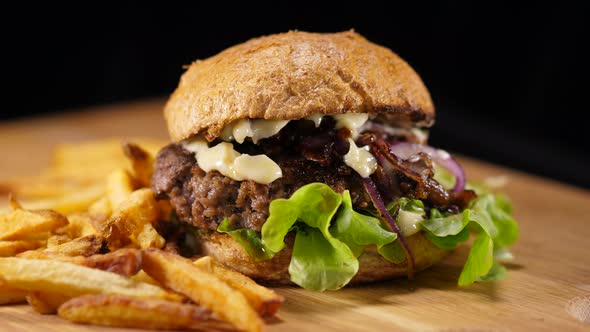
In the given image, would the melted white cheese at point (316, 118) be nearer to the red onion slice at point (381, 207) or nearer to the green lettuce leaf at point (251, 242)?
the red onion slice at point (381, 207)

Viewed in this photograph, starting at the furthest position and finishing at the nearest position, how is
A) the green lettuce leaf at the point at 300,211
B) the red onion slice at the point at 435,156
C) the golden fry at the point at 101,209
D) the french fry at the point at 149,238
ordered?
the golden fry at the point at 101,209 < the red onion slice at the point at 435,156 < the french fry at the point at 149,238 < the green lettuce leaf at the point at 300,211

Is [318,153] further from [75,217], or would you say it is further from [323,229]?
[75,217]

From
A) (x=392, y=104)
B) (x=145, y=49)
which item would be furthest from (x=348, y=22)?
(x=392, y=104)

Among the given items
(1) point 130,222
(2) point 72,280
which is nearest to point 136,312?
(2) point 72,280

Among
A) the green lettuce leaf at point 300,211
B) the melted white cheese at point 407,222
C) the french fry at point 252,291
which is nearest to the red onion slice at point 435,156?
the melted white cheese at point 407,222

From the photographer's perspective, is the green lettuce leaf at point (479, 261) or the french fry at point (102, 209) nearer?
the green lettuce leaf at point (479, 261)

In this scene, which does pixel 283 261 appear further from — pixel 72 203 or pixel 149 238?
pixel 72 203
